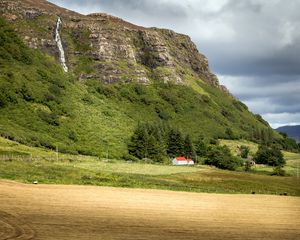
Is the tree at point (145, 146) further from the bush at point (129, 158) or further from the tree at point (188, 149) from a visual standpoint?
the tree at point (188, 149)

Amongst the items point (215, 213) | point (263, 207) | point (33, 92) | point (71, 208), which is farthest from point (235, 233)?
point (33, 92)

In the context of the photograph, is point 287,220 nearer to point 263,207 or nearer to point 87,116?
point 263,207

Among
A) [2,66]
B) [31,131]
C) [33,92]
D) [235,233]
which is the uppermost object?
[2,66]

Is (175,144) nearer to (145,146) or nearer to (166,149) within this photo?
(166,149)

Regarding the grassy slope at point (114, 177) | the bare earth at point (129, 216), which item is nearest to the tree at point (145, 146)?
the grassy slope at point (114, 177)

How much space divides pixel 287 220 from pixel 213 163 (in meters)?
138

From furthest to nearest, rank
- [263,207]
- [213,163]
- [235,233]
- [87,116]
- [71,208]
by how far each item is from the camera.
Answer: [87,116] < [213,163] < [263,207] < [71,208] < [235,233]

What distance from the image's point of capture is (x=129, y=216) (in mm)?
30781

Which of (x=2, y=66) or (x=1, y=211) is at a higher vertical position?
(x=2, y=66)

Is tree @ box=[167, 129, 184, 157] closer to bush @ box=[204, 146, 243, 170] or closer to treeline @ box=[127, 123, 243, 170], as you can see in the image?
treeline @ box=[127, 123, 243, 170]

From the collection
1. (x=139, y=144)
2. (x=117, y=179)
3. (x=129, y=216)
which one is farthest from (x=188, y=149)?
(x=129, y=216)

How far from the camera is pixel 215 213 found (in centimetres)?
3556

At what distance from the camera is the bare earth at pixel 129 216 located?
25172mm

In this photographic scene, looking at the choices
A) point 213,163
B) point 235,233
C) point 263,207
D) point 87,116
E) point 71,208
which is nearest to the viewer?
point 235,233
